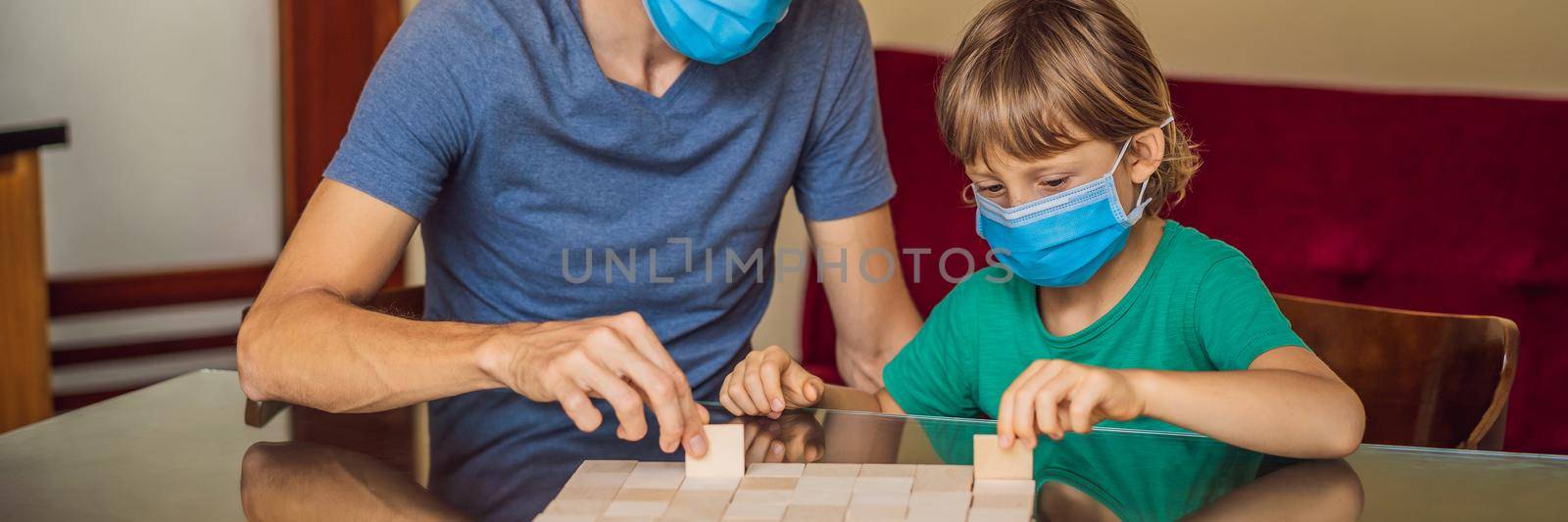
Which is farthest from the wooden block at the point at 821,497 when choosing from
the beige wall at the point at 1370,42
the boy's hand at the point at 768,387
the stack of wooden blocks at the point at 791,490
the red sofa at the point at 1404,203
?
the beige wall at the point at 1370,42

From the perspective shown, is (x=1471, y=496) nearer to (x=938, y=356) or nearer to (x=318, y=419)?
(x=938, y=356)

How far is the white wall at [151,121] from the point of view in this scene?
2.62 m

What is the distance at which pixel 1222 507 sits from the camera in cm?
85

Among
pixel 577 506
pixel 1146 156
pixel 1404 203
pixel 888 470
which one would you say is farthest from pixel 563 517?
pixel 1404 203

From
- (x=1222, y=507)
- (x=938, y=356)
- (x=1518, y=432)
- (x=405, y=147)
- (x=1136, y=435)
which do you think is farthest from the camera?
(x=1518, y=432)

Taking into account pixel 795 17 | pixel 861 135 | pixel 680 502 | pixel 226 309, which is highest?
pixel 795 17

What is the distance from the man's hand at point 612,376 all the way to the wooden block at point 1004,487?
0.63 ft

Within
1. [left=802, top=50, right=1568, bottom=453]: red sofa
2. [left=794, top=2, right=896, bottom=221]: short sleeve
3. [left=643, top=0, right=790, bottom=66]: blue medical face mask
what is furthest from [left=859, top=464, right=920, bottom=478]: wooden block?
[left=802, top=50, right=1568, bottom=453]: red sofa

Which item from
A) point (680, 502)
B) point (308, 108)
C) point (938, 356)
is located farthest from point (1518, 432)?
point (308, 108)

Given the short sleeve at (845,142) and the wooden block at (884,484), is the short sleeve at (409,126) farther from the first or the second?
the wooden block at (884,484)

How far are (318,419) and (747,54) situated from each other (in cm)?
65

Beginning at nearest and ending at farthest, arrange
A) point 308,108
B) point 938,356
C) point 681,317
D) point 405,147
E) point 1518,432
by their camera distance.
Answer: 1. point 405,147
2. point 938,356
3. point 681,317
4. point 1518,432
5. point 308,108

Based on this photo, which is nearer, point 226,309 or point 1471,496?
point 1471,496

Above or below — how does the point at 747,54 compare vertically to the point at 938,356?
above
